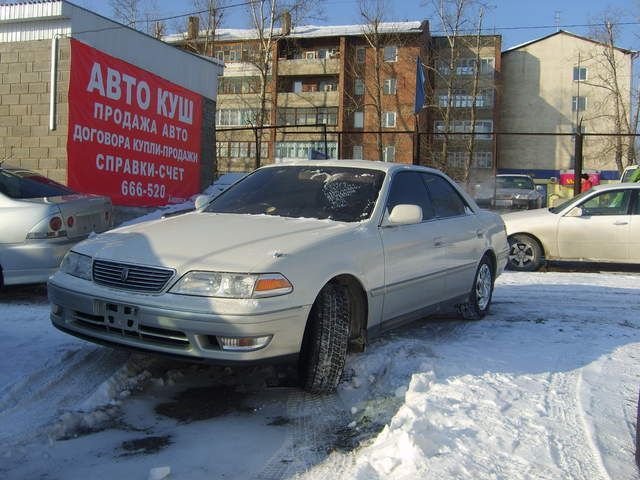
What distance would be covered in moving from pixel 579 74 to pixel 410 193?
54.9 m

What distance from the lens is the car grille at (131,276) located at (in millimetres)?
3545

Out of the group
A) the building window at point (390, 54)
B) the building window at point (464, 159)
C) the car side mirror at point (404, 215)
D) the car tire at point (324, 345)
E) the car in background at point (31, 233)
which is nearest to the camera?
the car tire at point (324, 345)

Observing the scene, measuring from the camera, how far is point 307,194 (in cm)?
482

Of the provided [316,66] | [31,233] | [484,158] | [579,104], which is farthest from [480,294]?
[579,104]

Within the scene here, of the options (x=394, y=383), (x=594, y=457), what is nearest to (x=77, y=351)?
(x=394, y=383)

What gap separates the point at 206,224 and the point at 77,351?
4.48 ft

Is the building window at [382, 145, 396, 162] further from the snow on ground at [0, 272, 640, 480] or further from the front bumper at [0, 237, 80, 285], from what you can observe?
the snow on ground at [0, 272, 640, 480]

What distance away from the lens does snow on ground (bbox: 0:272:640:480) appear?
285 centimetres

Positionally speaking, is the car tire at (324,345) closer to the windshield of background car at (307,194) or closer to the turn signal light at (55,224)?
the windshield of background car at (307,194)

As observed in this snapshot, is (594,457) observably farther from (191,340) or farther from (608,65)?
(608,65)

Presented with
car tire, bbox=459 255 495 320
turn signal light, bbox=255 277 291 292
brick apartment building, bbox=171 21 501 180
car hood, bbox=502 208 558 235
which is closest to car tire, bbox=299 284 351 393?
turn signal light, bbox=255 277 291 292

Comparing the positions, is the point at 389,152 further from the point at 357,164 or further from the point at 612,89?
the point at 357,164

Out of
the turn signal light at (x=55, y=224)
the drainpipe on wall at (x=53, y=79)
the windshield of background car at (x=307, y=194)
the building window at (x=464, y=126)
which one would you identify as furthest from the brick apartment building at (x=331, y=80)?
the windshield of background car at (x=307, y=194)

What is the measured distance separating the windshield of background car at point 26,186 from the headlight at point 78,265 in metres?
2.67
